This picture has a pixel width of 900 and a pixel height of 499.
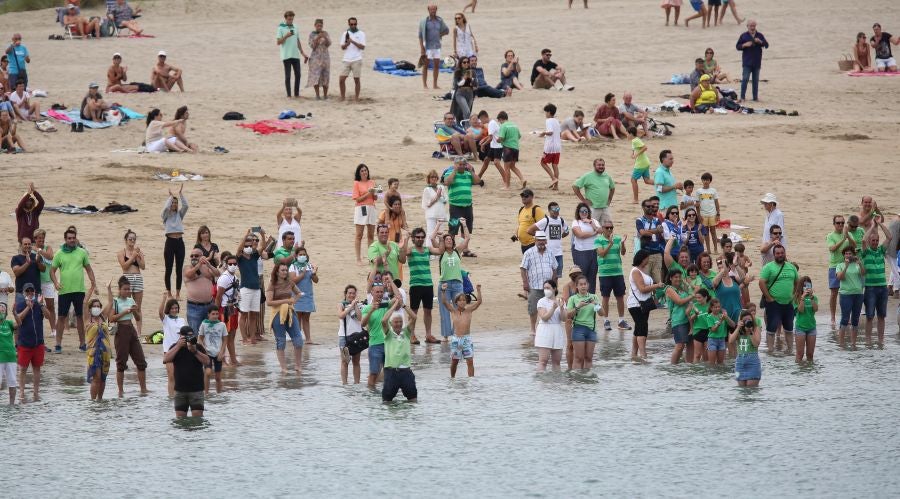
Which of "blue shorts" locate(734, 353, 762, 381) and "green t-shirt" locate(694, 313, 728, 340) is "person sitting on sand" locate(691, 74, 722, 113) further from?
"blue shorts" locate(734, 353, 762, 381)

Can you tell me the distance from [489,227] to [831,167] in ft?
27.1

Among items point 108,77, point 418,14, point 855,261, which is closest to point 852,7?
point 418,14

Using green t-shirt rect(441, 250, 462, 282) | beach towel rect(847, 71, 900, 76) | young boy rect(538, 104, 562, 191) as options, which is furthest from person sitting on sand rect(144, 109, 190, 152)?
beach towel rect(847, 71, 900, 76)

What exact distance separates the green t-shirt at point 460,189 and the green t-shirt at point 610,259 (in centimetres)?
278

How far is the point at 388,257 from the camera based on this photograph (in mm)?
18328

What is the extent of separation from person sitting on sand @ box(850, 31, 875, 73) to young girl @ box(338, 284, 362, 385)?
23.5 metres

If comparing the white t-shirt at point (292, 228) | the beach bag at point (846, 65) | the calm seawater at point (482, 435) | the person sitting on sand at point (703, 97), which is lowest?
the calm seawater at point (482, 435)

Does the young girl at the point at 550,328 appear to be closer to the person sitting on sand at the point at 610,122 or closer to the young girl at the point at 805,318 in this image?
the young girl at the point at 805,318

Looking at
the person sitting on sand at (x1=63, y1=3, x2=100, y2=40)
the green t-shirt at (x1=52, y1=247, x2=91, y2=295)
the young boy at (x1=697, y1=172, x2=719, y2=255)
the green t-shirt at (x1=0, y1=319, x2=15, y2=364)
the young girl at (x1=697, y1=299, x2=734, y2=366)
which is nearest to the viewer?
the green t-shirt at (x1=0, y1=319, x2=15, y2=364)

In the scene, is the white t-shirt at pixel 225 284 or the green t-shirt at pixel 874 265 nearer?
the white t-shirt at pixel 225 284

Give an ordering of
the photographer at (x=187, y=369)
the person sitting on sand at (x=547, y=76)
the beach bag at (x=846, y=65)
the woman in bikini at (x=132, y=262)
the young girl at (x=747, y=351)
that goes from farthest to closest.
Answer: the beach bag at (x=846, y=65)
the person sitting on sand at (x=547, y=76)
the woman in bikini at (x=132, y=262)
the young girl at (x=747, y=351)
the photographer at (x=187, y=369)

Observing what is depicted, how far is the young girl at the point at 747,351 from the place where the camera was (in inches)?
642

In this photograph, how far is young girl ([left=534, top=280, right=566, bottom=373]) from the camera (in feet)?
56.1

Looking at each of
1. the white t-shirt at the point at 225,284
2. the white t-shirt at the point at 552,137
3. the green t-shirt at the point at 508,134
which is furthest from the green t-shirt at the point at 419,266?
the white t-shirt at the point at 552,137
